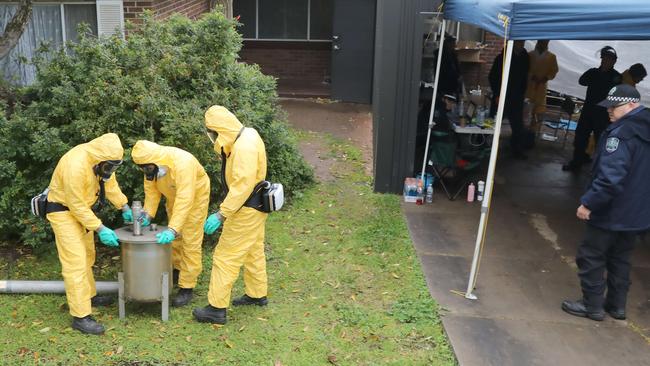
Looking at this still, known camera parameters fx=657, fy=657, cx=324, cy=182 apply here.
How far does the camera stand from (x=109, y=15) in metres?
7.88

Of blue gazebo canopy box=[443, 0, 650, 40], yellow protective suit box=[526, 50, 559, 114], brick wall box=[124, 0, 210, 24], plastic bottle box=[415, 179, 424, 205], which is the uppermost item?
brick wall box=[124, 0, 210, 24]

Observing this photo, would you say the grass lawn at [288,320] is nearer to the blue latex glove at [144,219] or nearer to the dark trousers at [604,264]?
the blue latex glove at [144,219]

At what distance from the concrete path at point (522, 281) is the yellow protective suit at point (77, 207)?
277 centimetres

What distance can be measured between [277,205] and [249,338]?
101 centimetres

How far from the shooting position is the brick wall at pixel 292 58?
1531 centimetres

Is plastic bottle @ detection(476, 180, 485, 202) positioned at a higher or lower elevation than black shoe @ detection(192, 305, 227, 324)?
higher

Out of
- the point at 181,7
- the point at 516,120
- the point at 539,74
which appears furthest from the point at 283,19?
the point at 516,120

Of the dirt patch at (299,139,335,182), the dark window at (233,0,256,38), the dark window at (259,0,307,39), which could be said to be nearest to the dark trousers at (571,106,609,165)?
the dirt patch at (299,139,335,182)

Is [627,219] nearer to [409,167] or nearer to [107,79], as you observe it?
[409,167]

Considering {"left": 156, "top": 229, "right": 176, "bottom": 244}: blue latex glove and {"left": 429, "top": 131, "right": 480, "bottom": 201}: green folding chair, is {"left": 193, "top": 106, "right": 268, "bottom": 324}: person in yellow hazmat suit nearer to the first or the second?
{"left": 156, "top": 229, "right": 176, "bottom": 244}: blue latex glove

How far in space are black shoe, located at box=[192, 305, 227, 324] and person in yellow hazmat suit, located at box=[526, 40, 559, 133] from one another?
7.66 m

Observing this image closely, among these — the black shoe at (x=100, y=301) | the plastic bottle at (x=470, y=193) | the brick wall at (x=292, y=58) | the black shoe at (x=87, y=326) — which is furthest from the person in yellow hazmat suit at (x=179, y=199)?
the brick wall at (x=292, y=58)

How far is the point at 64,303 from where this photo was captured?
5.36 metres

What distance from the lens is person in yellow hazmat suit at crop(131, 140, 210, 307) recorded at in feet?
15.9
